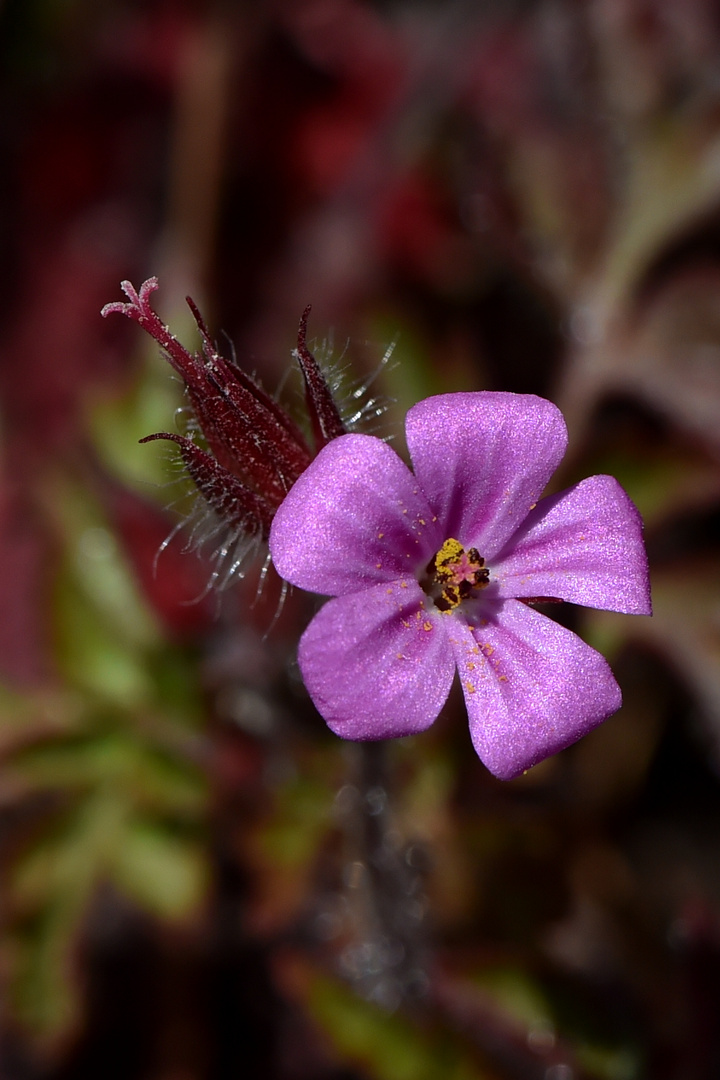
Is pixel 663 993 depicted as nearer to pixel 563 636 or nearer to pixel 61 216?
pixel 563 636

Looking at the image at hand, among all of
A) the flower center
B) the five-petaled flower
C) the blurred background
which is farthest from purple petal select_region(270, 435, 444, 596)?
the blurred background

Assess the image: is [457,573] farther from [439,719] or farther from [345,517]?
[439,719]

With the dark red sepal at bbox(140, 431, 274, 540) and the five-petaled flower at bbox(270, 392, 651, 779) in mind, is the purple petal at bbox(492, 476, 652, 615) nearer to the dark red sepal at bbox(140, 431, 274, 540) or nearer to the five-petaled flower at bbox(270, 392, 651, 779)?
the five-petaled flower at bbox(270, 392, 651, 779)

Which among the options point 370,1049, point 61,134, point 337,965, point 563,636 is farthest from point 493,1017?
point 61,134

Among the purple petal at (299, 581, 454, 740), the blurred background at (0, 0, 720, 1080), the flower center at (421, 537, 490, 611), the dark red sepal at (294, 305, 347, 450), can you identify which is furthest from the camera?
the blurred background at (0, 0, 720, 1080)

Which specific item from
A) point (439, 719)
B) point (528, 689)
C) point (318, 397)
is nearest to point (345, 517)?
point (318, 397)

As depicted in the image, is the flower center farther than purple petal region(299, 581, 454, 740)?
Yes
